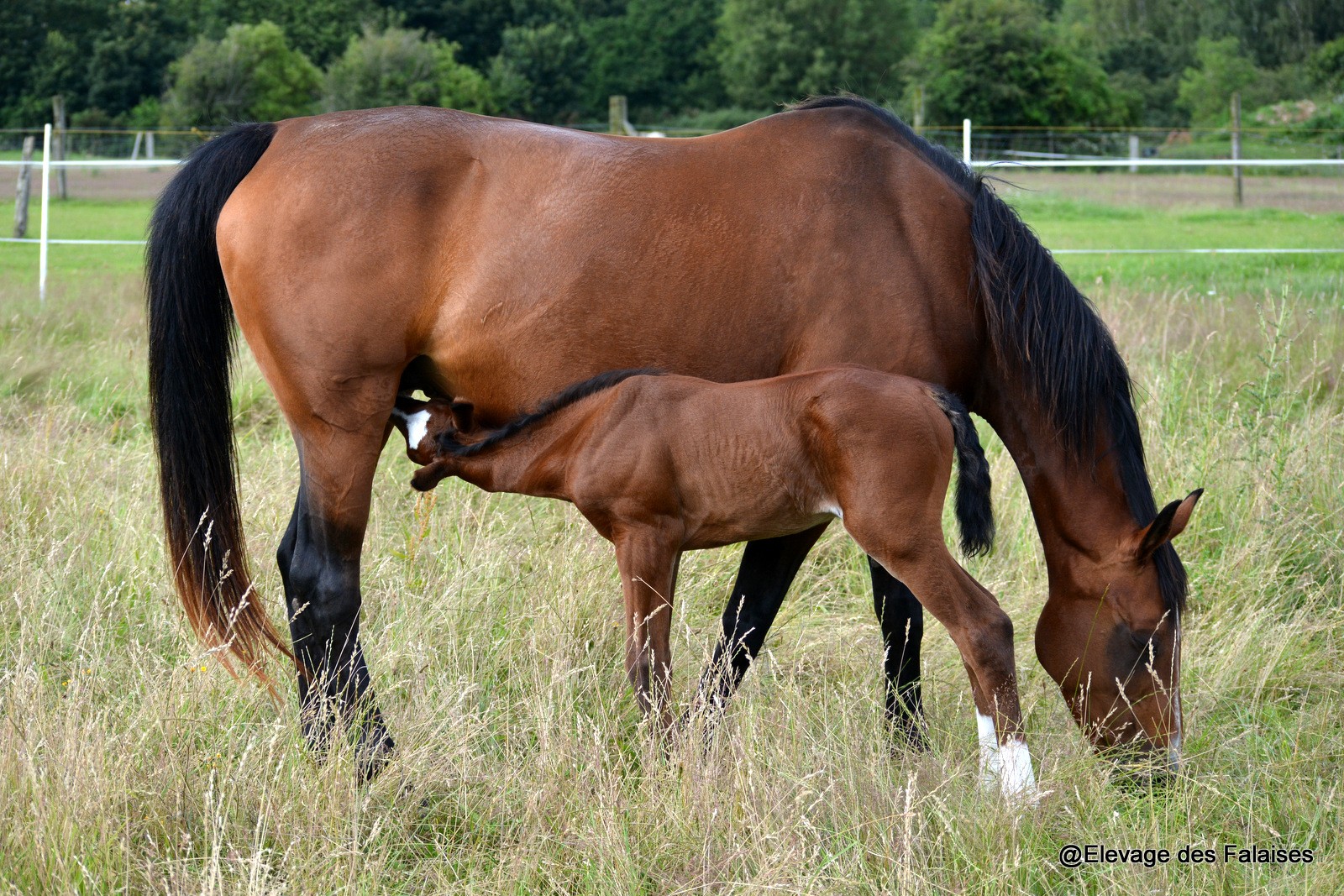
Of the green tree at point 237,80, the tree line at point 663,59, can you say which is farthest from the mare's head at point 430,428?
the green tree at point 237,80

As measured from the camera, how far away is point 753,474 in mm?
3139

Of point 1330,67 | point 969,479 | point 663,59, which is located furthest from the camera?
point 663,59

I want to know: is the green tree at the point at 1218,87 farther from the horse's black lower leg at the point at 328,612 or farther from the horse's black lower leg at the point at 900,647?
the horse's black lower leg at the point at 328,612

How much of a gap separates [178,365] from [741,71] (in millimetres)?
44532

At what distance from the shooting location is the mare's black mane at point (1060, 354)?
330 centimetres

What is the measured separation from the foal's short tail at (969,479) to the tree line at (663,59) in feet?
98.8

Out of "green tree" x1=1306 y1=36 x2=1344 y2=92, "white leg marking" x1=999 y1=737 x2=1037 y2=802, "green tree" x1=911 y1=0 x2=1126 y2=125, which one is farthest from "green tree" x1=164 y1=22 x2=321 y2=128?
"green tree" x1=1306 y1=36 x2=1344 y2=92

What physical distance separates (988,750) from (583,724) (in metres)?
1.15

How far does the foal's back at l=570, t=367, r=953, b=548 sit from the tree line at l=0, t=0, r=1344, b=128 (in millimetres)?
30239

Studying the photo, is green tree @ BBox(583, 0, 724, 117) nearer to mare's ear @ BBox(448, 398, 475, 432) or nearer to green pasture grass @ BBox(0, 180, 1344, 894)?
green pasture grass @ BBox(0, 180, 1344, 894)

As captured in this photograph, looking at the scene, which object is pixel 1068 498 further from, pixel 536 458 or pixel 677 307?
pixel 536 458

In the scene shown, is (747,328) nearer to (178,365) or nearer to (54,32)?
(178,365)

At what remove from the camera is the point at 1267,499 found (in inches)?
189

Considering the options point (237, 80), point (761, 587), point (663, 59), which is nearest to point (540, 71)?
point (663, 59)
